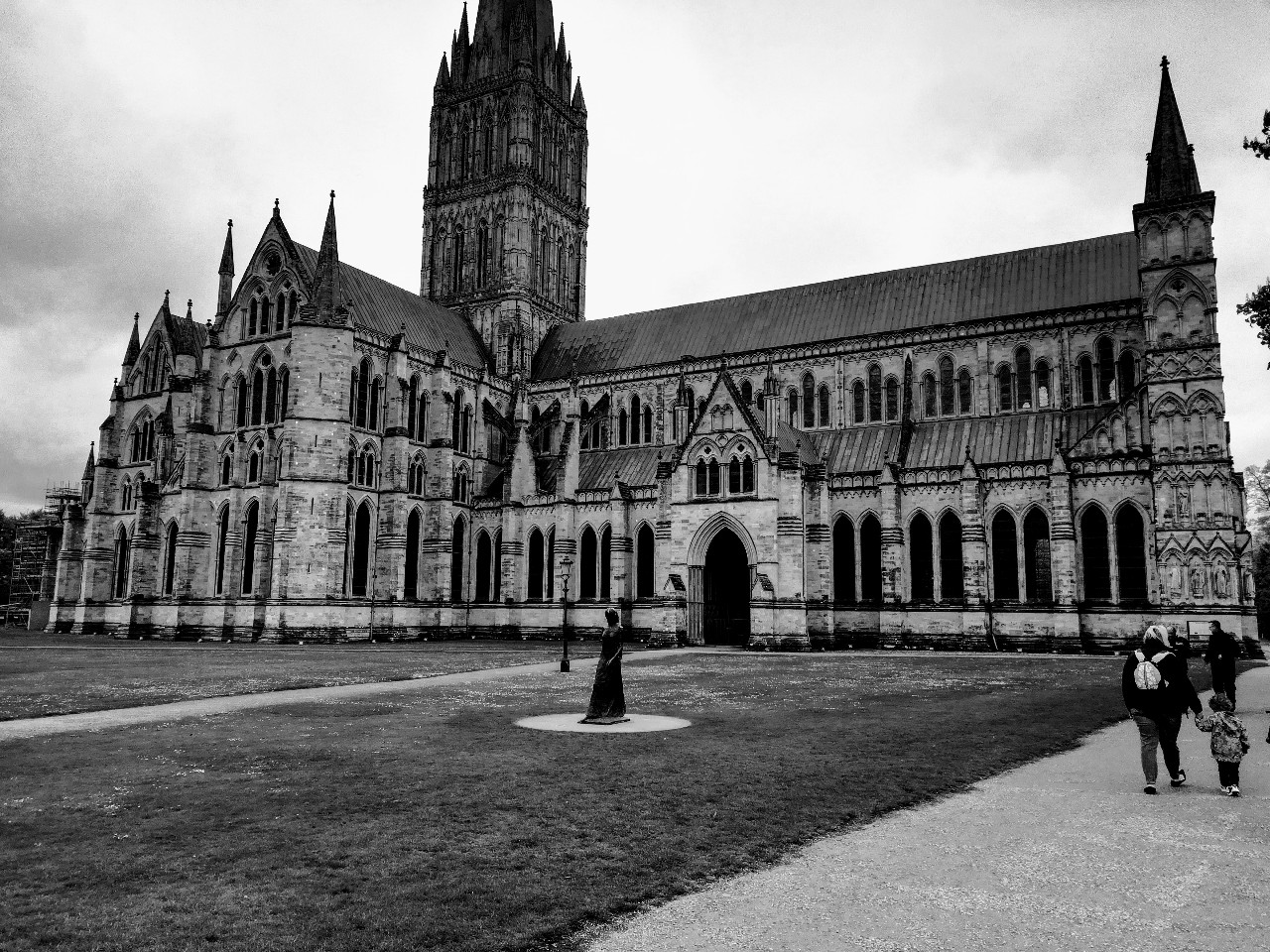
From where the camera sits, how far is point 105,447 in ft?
207

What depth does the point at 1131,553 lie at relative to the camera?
4294 centimetres

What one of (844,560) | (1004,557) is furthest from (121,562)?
(1004,557)

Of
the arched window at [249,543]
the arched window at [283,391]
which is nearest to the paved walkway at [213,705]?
the arched window at [249,543]

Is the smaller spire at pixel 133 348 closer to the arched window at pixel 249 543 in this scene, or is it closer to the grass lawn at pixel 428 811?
the arched window at pixel 249 543

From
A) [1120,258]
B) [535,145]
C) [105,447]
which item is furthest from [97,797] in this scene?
[535,145]

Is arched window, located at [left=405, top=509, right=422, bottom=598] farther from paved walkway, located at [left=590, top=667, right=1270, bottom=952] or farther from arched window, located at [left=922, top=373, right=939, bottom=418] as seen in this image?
paved walkway, located at [left=590, top=667, right=1270, bottom=952]

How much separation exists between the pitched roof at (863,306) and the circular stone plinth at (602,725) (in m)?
40.5

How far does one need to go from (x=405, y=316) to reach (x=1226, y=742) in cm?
5546

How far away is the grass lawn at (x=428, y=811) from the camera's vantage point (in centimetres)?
693

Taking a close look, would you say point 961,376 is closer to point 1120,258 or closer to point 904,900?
point 1120,258

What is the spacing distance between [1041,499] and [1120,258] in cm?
1549

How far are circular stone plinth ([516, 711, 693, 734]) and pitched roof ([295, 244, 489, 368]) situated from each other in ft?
134

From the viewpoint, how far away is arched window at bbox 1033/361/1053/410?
4988cm

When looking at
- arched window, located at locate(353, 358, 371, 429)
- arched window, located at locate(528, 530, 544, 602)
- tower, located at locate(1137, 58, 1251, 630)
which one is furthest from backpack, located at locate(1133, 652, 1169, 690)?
arched window, located at locate(353, 358, 371, 429)
